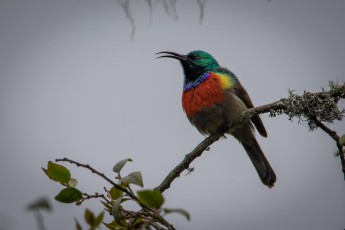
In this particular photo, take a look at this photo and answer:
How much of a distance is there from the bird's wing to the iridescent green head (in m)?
0.24

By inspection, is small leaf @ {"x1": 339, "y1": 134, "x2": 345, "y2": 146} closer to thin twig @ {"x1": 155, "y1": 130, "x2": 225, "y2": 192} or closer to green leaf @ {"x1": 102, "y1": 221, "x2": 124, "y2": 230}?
green leaf @ {"x1": 102, "y1": 221, "x2": 124, "y2": 230}

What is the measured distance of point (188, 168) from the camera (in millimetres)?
3445

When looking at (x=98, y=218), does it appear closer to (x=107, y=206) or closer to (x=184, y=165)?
(x=107, y=206)

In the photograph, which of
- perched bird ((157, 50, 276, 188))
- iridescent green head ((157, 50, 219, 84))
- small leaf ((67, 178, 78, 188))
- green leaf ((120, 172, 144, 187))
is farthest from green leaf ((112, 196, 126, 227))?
iridescent green head ((157, 50, 219, 84))

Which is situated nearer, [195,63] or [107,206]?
[107,206]

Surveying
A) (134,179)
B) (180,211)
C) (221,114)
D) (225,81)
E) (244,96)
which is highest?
(225,81)

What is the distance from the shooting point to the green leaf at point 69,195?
192 centimetres

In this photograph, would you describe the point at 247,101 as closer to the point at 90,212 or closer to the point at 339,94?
the point at 339,94

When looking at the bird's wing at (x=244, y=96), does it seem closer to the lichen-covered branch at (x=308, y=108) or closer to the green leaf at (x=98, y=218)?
the lichen-covered branch at (x=308, y=108)

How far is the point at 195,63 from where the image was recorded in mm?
6117

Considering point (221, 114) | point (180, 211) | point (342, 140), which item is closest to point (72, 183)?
point (180, 211)

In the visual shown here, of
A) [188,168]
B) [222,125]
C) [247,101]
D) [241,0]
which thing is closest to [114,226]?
[188,168]

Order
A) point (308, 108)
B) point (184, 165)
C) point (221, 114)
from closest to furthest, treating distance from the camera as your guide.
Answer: point (308, 108)
point (184, 165)
point (221, 114)

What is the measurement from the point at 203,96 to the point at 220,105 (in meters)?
0.28
